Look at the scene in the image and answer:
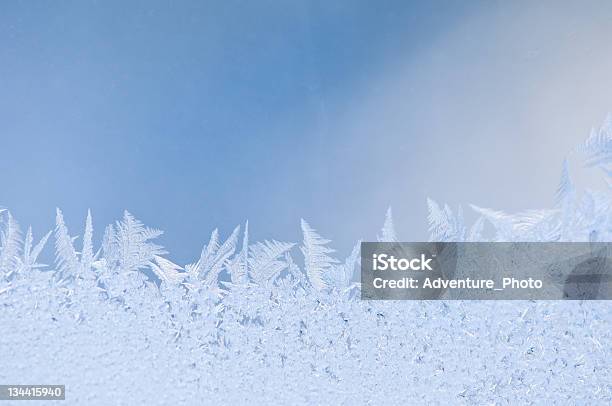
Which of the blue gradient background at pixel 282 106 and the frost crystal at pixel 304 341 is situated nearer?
the frost crystal at pixel 304 341

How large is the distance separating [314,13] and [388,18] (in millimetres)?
248

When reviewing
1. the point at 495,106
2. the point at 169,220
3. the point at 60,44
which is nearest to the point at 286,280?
the point at 169,220

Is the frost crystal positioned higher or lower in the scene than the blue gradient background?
lower

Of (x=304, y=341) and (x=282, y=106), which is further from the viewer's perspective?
(x=282, y=106)

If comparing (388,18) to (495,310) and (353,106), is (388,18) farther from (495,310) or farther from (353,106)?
(495,310)

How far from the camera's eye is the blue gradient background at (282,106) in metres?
2.22

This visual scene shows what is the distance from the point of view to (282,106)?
226 cm

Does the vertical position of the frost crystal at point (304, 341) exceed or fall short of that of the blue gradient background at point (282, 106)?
it falls short

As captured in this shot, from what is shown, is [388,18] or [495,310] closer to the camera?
[495,310]

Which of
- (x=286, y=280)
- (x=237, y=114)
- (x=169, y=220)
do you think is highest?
(x=237, y=114)

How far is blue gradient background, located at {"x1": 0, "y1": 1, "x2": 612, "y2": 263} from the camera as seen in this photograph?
7.27ft

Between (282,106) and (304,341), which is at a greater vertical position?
(282,106)

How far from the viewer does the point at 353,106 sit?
7.38ft

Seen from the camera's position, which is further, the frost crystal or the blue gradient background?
the blue gradient background
